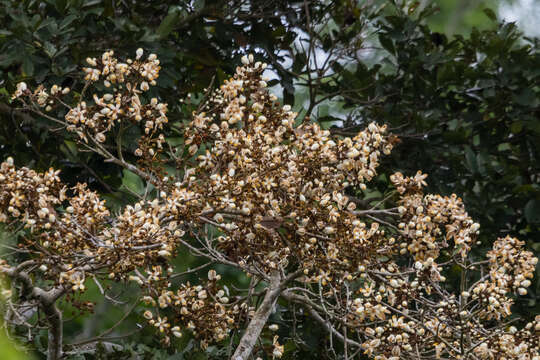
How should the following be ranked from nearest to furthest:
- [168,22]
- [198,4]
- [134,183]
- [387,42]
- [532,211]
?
1. [168,22]
2. [198,4]
3. [532,211]
4. [387,42]
5. [134,183]

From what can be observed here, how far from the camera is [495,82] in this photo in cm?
354

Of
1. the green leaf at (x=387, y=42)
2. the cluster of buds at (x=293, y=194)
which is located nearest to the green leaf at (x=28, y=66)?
the cluster of buds at (x=293, y=194)

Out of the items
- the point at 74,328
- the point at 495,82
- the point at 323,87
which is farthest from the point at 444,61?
the point at 74,328

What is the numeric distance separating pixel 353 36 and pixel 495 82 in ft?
2.67

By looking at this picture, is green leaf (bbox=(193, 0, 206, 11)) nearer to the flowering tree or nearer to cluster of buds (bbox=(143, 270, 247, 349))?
the flowering tree

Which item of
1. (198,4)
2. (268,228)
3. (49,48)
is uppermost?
(198,4)

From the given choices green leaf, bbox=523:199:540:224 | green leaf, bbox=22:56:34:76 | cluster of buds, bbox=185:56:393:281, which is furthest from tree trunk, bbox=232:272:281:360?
green leaf, bbox=523:199:540:224

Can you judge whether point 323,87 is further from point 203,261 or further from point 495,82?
point 203,261

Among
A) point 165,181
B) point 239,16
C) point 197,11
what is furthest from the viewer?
point 239,16

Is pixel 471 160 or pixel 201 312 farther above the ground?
pixel 471 160

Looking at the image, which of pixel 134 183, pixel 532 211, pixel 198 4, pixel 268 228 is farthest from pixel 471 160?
pixel 134 183

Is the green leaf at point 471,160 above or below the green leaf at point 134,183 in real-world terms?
above

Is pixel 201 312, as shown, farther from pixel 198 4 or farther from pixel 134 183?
pixel 134 183

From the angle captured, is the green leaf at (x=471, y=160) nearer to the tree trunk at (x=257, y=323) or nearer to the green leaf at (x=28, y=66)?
the tree trunk at (x=257, y=323)
